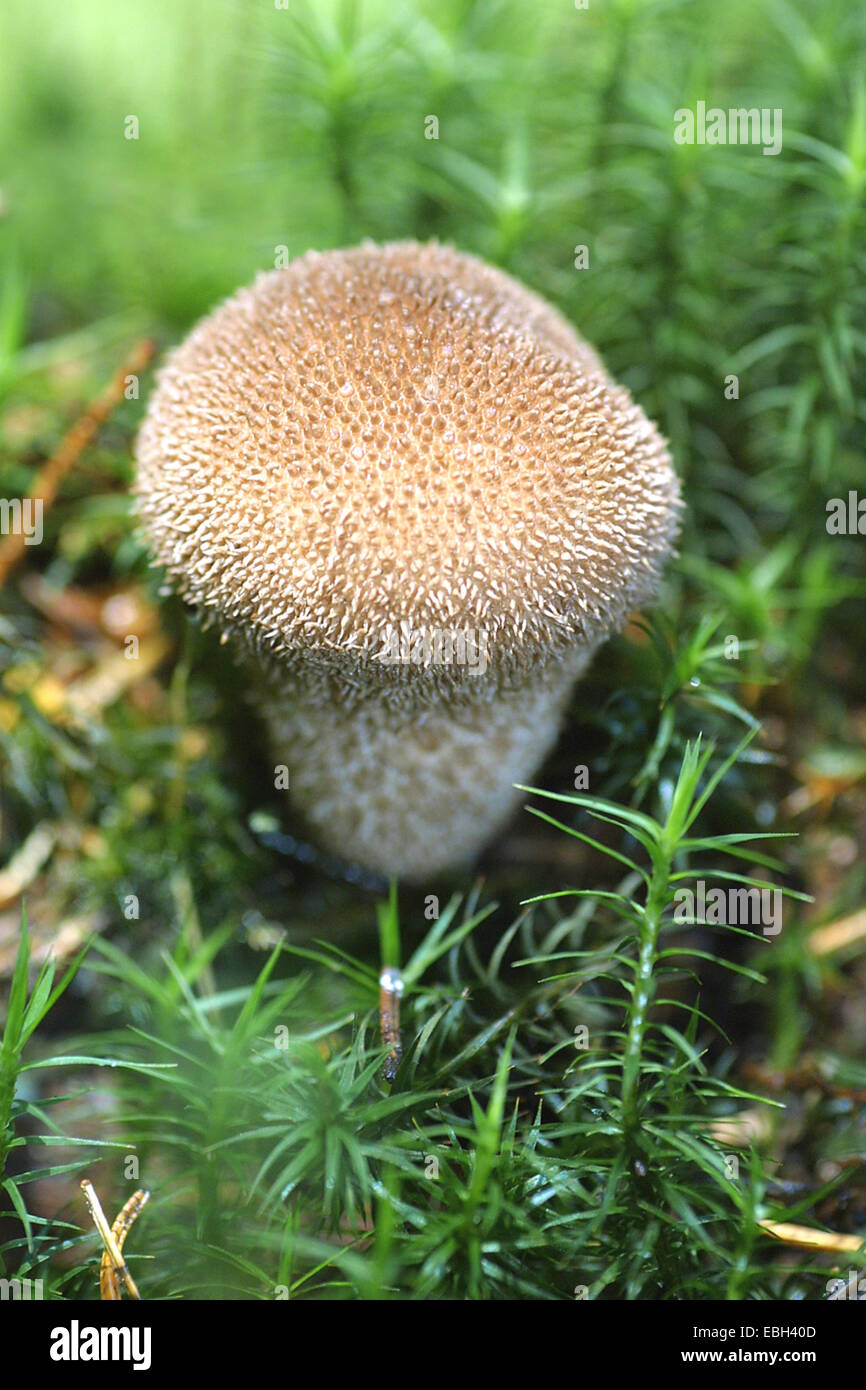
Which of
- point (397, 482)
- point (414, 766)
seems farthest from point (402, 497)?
point (414, 766)

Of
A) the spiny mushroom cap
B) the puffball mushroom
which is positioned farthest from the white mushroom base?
the spiny mushroom cap

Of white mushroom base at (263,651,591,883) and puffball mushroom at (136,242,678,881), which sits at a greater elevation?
puffball mushroom at (136,242,678,881)

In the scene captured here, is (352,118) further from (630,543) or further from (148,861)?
(148,861)

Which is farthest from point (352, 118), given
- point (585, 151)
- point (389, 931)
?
point (389, 931)

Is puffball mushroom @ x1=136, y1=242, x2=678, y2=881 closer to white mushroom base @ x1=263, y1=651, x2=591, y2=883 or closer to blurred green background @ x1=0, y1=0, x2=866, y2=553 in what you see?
white mushroom base @ x1=263, y1=651, x2=591, y2=883

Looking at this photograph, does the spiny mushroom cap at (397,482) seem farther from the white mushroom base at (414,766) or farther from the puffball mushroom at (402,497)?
the white mushroom base at (414,766)

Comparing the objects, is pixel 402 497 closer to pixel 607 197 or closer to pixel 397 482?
pixel 397 482
